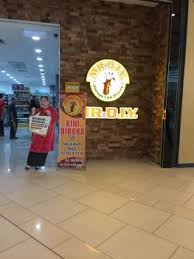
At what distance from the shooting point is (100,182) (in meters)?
4.03

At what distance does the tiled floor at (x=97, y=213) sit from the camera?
2.26 metres

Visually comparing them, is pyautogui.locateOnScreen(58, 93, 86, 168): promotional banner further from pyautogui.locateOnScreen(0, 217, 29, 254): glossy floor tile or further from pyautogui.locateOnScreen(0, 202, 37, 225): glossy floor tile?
pyautogui.locateOnScreen(0, 217, 29, 254): glossy floor tile

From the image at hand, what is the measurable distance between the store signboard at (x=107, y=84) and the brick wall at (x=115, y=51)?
11cm

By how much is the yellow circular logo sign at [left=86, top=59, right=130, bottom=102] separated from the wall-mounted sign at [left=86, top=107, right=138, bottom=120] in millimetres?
222

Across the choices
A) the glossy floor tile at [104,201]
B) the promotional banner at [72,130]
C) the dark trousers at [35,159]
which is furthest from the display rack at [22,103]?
the glossy floor tile at [104,201]

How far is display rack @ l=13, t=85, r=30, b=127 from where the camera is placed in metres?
12.5

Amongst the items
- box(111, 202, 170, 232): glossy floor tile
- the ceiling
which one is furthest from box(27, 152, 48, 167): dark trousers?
the ceiling

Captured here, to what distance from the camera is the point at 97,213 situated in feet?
9.68

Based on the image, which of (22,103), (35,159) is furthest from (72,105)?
(22,103)

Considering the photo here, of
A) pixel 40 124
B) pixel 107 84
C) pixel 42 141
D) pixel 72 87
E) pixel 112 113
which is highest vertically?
pixel 107 84

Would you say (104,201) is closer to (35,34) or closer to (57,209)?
(57,209)

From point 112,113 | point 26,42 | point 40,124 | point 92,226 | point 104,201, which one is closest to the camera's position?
point 92,226

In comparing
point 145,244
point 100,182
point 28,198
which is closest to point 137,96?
point 100,182

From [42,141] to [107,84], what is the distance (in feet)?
5.72
